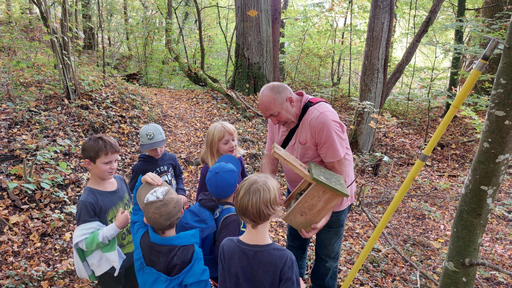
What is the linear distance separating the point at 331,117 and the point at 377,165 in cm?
547

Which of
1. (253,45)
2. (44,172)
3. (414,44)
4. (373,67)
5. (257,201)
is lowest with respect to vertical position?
(44,172)

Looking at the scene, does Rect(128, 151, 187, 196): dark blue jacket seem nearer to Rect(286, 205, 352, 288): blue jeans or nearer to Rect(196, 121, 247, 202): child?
Rect(196, 121, 247, 202): child

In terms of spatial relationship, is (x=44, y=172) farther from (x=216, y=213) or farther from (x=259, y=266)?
(x=259, y=266)

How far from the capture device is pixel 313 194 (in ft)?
6.61

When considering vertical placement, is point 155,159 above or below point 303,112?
below

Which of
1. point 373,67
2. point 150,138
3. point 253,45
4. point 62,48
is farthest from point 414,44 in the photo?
point 62,48

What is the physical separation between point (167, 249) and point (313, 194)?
1.09m

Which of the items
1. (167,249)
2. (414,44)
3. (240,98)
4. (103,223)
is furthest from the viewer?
(240,98)

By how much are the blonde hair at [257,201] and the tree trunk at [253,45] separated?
7386mm

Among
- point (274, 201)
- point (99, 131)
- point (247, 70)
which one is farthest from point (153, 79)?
point (274, 201)

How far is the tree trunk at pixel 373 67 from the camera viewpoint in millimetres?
6285

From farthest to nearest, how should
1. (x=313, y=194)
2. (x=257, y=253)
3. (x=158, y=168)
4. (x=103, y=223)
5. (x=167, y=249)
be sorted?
(x=158, y=168), (x=103, y=223), (x=313, y=194), (x=167, y=249), (x=257, y=253)

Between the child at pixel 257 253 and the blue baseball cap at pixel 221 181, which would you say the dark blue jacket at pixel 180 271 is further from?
Result: the blue baseball cap at pixel 221 181

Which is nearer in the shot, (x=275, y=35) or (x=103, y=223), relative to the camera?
(x=103, y=223)
